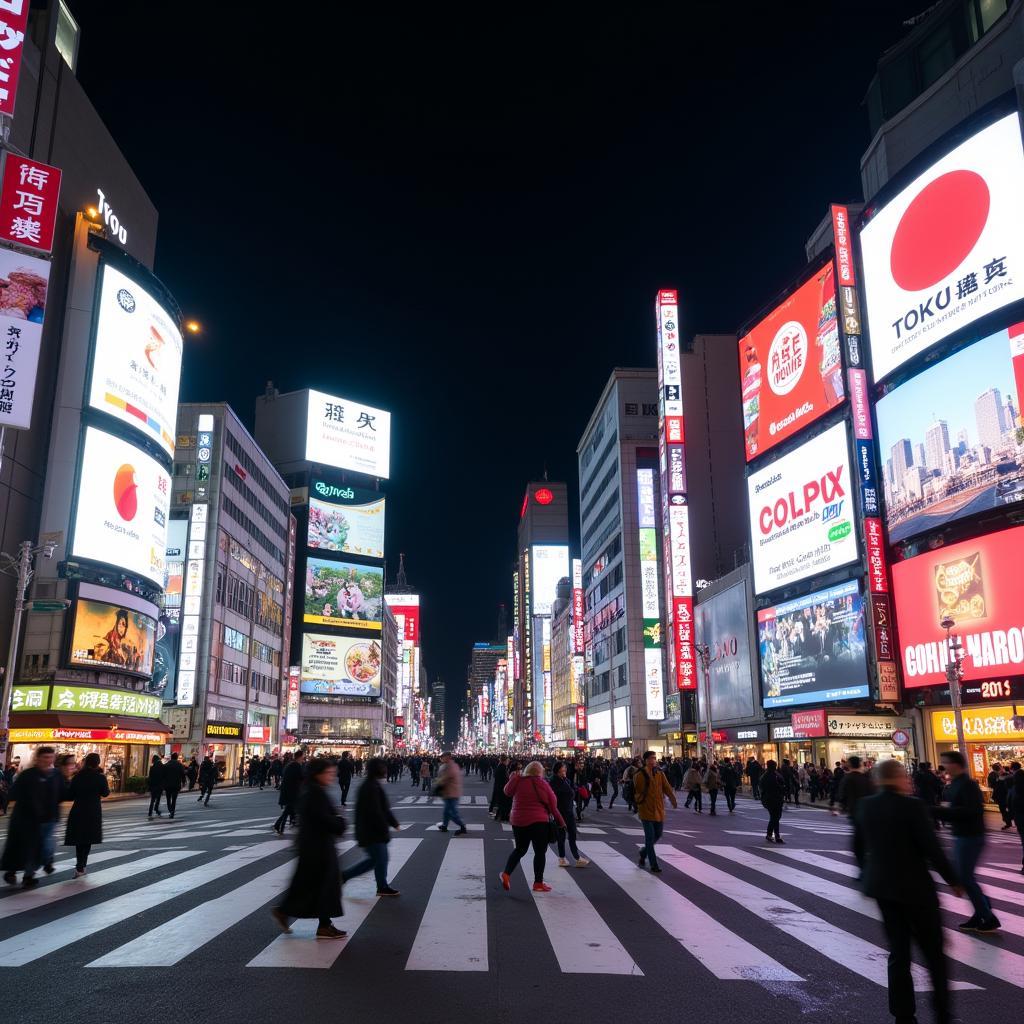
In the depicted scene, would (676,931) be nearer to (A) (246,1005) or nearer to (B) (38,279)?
(A) (246,1005)

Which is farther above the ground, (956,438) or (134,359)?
(134,359)

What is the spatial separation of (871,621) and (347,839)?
2637 cm

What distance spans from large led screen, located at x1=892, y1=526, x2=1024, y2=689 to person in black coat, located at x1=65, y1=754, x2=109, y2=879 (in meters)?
28.5

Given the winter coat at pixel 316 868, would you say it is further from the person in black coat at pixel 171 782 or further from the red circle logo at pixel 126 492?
the red circle logo at pixel 126 492

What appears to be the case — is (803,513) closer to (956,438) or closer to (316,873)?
(956,438)

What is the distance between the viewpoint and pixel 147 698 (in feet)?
Answer: 149

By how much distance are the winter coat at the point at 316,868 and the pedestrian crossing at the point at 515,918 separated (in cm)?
32

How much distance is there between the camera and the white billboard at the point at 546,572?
17075 centimetres

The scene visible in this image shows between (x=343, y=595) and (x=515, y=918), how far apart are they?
310 ft

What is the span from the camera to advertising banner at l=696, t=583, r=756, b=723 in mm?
51562

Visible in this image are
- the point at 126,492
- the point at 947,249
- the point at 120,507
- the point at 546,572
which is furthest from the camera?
the point at 546,572

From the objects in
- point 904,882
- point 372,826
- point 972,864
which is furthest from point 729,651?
point 904,882

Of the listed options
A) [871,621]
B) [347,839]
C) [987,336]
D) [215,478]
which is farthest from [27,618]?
[987,336]

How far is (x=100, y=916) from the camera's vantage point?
30.6ft
